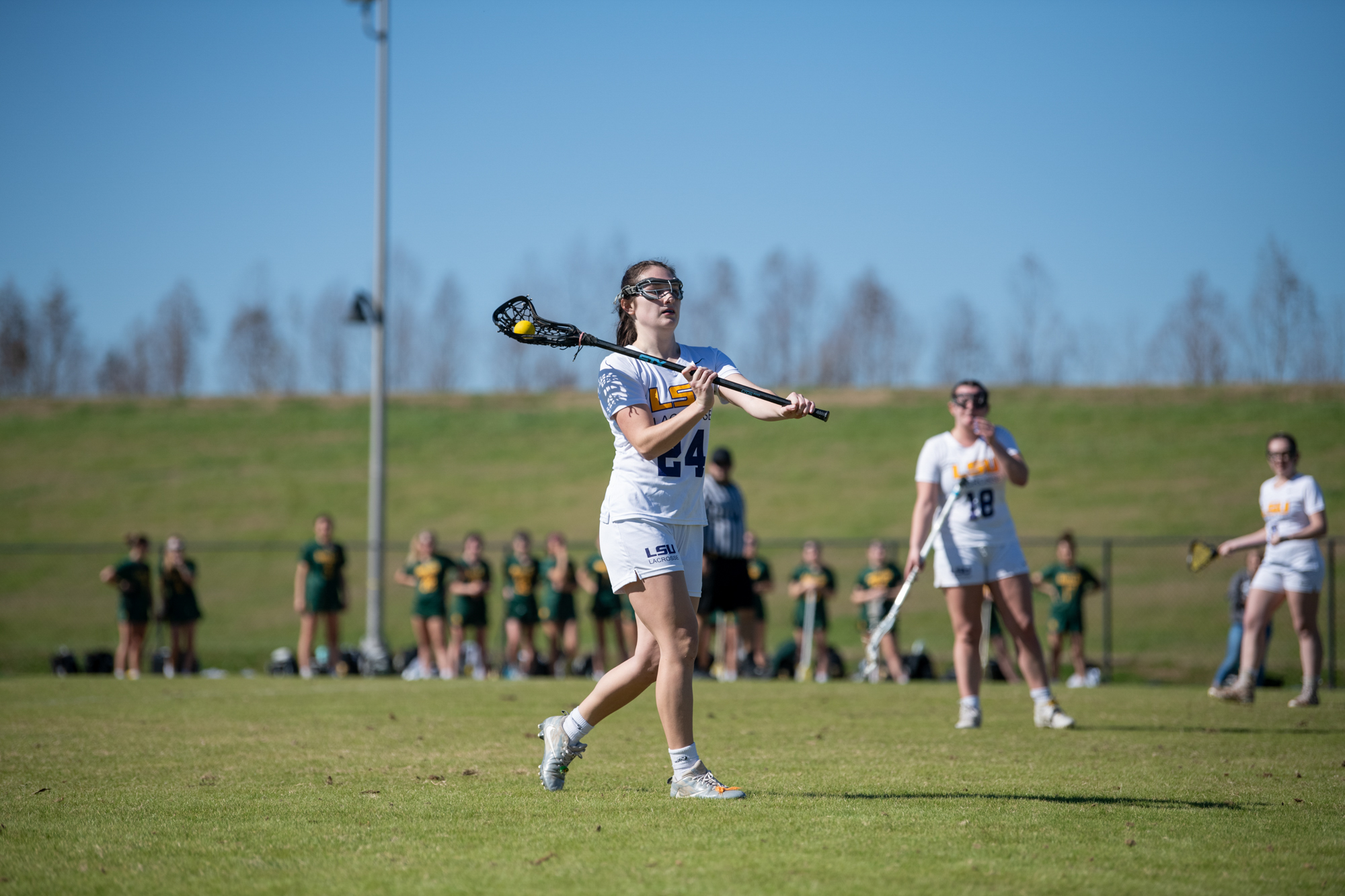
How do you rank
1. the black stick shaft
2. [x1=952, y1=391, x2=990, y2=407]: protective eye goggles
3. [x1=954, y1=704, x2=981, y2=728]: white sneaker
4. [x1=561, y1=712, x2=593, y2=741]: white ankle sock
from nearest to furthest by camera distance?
1. the black stick shaft
2. [x1=561, y1=712, x2=593, y2=741]: white ankle sock
3. [x1=952, y1=391, x2=990, y2=407]: protective eye goggles
4. [x1=954, y1=704, x2=981, y2=728]: white sneaker

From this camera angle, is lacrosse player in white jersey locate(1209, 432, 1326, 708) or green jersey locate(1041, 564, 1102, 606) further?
green jersey locate(1041, 564, 1102, 606)

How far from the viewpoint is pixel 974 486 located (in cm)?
843

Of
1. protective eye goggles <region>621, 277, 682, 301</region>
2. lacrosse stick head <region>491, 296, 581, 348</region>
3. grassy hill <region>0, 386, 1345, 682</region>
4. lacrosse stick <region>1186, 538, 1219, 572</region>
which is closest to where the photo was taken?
protective eye goggles <region>621, 277, 682, 301</region>

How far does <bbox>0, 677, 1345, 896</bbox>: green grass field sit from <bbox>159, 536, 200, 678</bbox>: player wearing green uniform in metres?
8.71

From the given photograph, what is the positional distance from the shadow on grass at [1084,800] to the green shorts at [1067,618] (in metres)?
13.4

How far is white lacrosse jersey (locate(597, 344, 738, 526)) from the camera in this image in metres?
5.07

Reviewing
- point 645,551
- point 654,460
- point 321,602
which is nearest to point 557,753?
point 645,551

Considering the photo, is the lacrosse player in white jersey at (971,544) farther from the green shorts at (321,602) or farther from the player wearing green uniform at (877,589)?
the green shorts at (321,602)

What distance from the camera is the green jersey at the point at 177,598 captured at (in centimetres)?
1758

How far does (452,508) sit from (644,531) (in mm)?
35249

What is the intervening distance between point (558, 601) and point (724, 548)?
5997mm

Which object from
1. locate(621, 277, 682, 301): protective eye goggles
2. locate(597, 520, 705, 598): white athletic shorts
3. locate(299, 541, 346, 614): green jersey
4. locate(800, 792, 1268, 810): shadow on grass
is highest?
locate(621, 277, 682, 301): protective eye goggles

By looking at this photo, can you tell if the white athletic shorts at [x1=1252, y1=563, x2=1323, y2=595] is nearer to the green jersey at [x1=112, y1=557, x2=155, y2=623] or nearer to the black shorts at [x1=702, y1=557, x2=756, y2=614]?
the black shorts at [x1=702, y1=557, x2=756, y2=614]

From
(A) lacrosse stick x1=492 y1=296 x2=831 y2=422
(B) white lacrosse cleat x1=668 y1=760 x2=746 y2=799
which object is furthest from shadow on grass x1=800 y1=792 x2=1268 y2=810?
(A) lacrosse stick x1=492 y1=296 x2=831 y2=422
